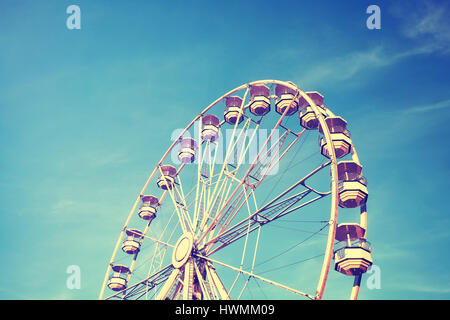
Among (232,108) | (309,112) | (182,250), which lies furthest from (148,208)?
(309,112)

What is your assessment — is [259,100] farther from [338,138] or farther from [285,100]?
[338,138]

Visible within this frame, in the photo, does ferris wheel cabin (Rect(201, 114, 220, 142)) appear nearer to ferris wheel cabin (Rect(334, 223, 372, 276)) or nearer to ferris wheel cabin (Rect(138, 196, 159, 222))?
ferris wheel cabin (Rect(138, 196, 159, 222))

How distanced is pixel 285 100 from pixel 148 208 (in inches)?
433

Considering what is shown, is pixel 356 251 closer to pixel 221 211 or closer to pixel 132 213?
Result: pixel 221 211

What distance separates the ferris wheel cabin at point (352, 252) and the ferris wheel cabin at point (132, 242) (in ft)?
43.6

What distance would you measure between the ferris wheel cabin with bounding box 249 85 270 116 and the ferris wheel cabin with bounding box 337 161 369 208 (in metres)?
6.21

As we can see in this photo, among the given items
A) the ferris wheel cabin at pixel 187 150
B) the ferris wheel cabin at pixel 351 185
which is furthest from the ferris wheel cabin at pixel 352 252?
the ferris wheel cabin at pixel 187 150

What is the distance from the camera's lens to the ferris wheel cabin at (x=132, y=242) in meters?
26.0

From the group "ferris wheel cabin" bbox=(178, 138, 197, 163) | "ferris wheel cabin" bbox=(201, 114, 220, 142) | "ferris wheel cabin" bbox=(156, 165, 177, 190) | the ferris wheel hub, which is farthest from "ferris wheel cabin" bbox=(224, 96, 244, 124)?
the ferris wheel hub

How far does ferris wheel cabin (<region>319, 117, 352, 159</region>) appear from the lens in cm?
1867

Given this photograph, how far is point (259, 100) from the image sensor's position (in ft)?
75.8

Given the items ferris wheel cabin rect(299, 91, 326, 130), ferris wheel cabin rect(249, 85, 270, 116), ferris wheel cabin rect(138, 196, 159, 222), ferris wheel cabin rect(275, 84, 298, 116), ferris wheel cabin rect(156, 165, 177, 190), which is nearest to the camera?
ferris wheel cabin rect(299, 91, 326, 130)
